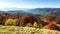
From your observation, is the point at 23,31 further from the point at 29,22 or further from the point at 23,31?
the point at 29,22

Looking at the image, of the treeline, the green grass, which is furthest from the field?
the treeline

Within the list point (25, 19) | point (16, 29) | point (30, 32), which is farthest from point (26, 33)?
point (25, 19)

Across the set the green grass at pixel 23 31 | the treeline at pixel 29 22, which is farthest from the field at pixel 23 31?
the treeline at pixel 29 22

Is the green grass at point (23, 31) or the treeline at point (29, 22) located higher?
the green grass at point (23, 31)

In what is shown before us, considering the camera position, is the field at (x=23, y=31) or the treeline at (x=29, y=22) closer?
the field at (x=23, y=31)

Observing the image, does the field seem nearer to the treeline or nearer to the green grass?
the green grass

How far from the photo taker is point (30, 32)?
10344 millimetres

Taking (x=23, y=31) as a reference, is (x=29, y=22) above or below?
below

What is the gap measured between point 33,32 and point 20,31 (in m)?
0.96

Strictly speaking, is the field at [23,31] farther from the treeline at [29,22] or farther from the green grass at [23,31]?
the treeline at [29,22]

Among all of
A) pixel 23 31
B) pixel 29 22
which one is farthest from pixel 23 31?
pixel 29 22

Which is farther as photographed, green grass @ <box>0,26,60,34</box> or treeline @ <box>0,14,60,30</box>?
treeline @ <box>0,14,60,30</box>

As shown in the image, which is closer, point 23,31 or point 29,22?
point 23,31

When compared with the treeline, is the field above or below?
above
